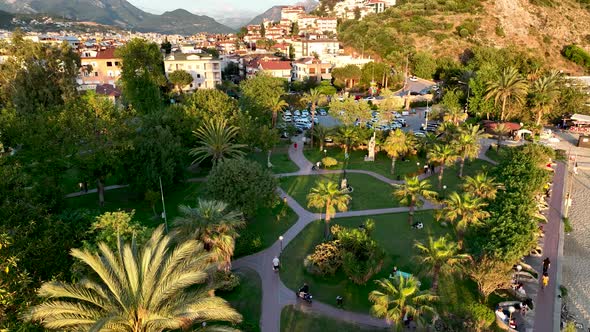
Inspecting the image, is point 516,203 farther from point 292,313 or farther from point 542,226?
point 292,313

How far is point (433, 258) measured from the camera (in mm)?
21500

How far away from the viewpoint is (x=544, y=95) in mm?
55688

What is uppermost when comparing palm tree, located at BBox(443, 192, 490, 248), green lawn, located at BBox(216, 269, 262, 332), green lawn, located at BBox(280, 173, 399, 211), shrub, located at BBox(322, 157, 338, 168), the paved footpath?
palm tree, located at BBox(443, 192, 490, 248)

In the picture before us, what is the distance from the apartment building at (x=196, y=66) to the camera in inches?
3253

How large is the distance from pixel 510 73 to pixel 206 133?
43.1 meters

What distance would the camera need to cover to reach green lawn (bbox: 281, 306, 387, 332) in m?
21.1

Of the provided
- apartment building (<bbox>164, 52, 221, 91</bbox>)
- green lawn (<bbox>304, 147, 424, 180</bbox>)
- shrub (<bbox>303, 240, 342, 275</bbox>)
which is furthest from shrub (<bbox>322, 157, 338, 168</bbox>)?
apartment building (<bbox>164, 52, 221, 91</bbox>)

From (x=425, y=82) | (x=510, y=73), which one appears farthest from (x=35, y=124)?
(x=425, y=82)

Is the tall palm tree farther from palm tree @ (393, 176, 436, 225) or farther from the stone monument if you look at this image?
palm tree @ (393, 176, 436, 225)

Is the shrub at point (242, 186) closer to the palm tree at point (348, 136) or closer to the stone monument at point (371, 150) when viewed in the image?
the palm tree at point (348, 136)

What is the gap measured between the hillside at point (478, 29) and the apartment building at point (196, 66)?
152ft

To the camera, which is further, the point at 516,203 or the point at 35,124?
the point at 35,124

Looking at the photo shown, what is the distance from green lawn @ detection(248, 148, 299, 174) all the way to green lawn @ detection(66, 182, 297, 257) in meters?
8.53

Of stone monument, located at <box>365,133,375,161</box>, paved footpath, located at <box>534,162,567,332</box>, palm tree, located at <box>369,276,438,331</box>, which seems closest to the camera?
palm tree, located at <box>369,276,438,331</box>
